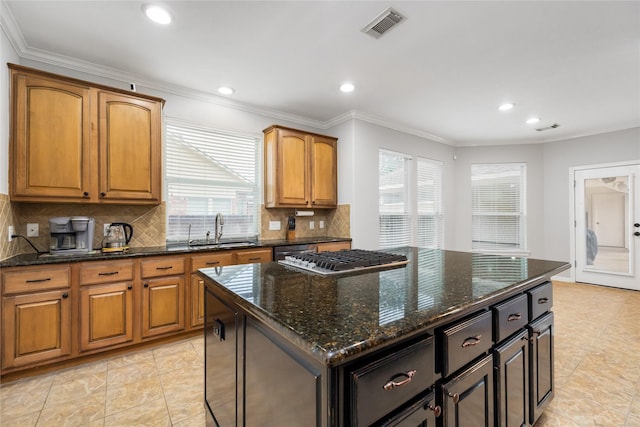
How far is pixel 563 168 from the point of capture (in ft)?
18.0

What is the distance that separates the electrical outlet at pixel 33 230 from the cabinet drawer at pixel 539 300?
3834mm

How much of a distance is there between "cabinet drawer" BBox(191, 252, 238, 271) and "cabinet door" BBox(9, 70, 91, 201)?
1.11 m

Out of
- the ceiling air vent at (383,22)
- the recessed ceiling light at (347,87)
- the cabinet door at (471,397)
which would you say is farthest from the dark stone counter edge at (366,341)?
the recessed ceiling light at (347,87)

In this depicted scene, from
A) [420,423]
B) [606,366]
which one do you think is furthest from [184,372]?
[606,366]

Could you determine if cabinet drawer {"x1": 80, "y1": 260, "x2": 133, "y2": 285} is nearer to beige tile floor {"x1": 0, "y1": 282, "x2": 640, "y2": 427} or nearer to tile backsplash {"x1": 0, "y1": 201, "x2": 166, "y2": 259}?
tile backsplash {"x1": 0, "y1": 201, "x2": 166, "y2": 259}

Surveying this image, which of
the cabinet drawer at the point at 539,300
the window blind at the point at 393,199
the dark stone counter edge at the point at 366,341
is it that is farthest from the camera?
the window blind at the point at 393,199

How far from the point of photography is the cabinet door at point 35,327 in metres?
2.14

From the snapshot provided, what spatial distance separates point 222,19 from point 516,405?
3087 millimetres

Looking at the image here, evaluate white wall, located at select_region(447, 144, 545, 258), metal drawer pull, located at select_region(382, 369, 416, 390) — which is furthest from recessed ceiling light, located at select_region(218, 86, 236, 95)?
white wall, located at select_region(447, 144, 545, 258)

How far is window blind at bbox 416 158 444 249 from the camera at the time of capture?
5.34m

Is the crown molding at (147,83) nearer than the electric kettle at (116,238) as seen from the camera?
Yes

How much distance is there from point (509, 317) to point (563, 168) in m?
Answer: 5.64

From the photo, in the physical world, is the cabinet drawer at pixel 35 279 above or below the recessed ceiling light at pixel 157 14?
below

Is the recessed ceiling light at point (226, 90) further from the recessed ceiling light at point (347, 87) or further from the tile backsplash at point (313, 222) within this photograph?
Result: the tile backsplash at point (313, 222)
